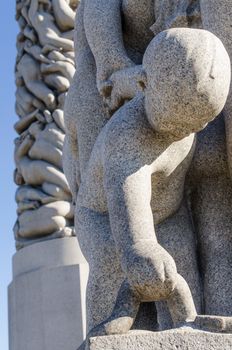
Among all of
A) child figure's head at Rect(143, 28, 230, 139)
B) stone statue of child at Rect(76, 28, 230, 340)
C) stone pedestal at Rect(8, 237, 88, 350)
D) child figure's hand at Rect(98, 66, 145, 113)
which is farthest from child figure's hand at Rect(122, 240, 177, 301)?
stone pedestal at Rect(8, 237, 88, 350)

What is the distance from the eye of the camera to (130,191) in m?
1.96

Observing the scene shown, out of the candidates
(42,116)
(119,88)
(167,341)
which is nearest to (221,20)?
(119,88)

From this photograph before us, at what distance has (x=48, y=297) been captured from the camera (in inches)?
187

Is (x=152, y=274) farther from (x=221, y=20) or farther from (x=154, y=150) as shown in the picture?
(x=221, y=20)

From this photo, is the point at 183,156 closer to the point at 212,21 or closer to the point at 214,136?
the point at 214,136

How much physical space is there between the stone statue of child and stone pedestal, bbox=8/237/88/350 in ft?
8.23

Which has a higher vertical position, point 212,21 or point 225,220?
point 212,21

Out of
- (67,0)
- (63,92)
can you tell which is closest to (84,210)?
(63,92)

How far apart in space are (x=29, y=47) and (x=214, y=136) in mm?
3543

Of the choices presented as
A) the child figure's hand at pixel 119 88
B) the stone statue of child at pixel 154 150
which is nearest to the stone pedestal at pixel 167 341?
the stone statue of child at pixel 154 150

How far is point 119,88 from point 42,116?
306 cm

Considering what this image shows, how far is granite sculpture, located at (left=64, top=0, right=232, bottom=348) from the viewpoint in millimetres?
2061

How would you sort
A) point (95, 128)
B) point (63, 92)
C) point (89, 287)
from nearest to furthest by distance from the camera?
point (89, 287) → point (95, 128) → point (63, 92)

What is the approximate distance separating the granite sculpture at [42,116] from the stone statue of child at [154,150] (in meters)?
2.91
